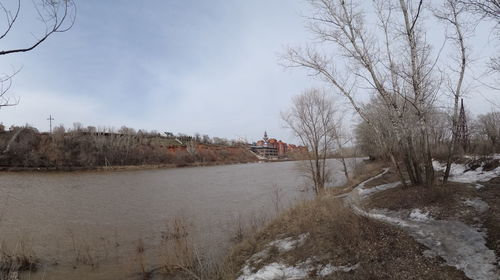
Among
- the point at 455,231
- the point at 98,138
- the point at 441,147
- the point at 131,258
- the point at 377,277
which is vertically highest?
the point at 98,138

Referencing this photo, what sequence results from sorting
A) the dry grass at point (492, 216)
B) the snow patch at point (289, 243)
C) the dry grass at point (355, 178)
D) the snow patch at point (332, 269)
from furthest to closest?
the dry grass at point (355, 178) < the snow patch at point (289, 243) < the snow patch at point (332, 269) < the dry grass at point (492, 216)

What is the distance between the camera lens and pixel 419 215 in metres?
6.73

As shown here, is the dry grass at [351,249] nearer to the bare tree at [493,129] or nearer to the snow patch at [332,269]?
the snow patch at [332,269]

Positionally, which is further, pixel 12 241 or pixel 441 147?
pixel 441 147

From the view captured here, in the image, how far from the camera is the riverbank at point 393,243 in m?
4.31

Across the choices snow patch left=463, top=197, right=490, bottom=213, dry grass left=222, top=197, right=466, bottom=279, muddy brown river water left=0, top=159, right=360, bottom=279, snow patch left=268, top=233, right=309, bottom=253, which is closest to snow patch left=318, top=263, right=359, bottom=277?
dry grass left=222, top=197, right=466, bottom=279

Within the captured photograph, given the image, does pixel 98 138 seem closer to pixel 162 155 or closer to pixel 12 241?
pixel 162 155

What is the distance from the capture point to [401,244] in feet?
16.7

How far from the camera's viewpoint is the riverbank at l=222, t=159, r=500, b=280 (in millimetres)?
4309

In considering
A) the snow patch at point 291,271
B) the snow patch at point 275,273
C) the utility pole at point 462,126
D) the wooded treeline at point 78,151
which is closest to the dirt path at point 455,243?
the snow patch at point 291,271

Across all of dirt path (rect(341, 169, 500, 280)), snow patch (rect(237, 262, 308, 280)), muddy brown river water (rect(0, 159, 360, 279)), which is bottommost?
muddy brown river water (rect(0, 159, 360, 279))

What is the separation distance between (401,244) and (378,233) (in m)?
0.59

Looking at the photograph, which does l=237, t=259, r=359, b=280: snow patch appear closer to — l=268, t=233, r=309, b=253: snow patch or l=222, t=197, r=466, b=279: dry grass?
l=222, t=197, r=466, b=279: dry grass

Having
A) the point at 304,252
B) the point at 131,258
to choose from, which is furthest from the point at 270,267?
the point at 131,258
